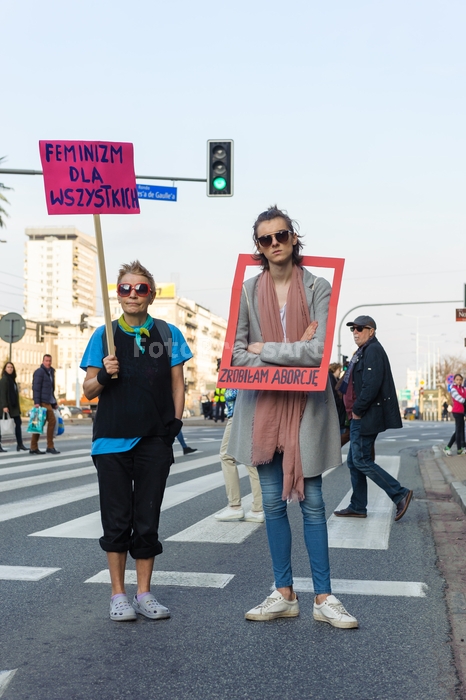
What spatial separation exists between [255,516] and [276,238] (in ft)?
14.3

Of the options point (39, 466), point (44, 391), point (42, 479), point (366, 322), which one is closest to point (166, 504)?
point (366, 322)

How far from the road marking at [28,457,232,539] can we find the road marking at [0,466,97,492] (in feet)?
5.46

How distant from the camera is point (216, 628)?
14.7ft

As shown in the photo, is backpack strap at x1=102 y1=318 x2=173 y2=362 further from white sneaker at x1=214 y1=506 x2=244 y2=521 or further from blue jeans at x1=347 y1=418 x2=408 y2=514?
blue jeans at x1=347 y1=418 x2=408 y2=514

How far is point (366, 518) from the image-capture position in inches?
344

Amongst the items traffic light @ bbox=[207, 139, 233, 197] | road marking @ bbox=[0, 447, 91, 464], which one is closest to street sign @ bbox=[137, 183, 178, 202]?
traffic light @ bbox=[207, 139, 233, 197]

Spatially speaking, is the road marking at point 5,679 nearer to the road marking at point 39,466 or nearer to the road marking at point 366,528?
the road marking at point 366,528

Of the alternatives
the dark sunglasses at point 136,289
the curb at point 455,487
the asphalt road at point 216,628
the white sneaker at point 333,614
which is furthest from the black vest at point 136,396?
the curb at point 455,487

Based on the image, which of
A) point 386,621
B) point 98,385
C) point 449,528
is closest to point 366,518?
point 449,528

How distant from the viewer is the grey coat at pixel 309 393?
4535 mm

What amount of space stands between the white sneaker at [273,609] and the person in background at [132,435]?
0.45 m

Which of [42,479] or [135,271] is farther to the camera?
[42,479]

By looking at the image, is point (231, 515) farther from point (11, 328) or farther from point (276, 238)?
point (11, 328)

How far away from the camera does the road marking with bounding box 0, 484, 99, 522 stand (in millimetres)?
8758
